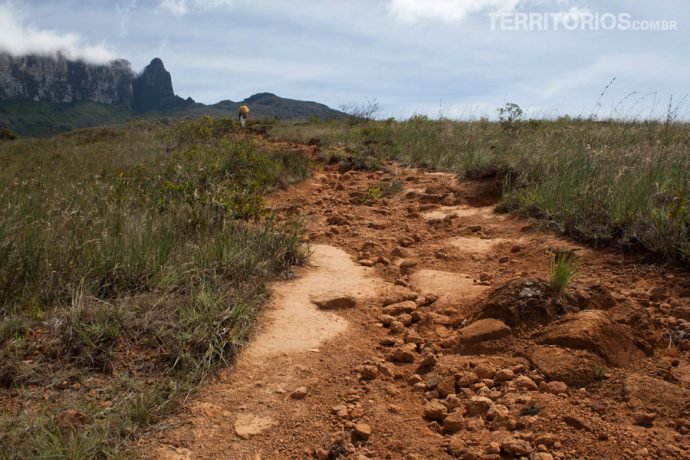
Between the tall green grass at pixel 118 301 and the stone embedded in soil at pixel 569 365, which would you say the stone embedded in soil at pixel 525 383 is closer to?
the stone embedded in soil at pixel 569 365

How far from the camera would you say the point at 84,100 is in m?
109

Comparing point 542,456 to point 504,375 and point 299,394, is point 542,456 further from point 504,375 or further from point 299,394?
point 299,394

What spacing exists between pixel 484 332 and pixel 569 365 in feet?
1.47

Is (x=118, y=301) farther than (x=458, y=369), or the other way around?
(x=118, y=301)

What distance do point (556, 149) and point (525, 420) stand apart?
512 cm

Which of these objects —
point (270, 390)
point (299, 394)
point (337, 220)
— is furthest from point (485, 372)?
point (337, 220)

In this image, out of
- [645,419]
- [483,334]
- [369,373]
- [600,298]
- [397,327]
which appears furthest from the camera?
[397,327]

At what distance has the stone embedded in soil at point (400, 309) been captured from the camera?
9.86 ft

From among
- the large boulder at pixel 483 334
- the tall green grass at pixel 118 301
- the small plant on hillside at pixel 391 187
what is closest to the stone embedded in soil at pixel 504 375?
the large boulder at pixel 483 334

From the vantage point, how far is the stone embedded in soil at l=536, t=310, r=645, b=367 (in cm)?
217

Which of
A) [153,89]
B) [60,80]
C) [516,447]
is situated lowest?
[516,447]

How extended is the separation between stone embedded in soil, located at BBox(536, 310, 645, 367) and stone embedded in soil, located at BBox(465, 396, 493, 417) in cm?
50

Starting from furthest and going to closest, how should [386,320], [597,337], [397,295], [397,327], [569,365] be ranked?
[397,295], [386,320], [397,327], [597,337], [569,365]

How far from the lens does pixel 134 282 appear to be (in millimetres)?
2951
